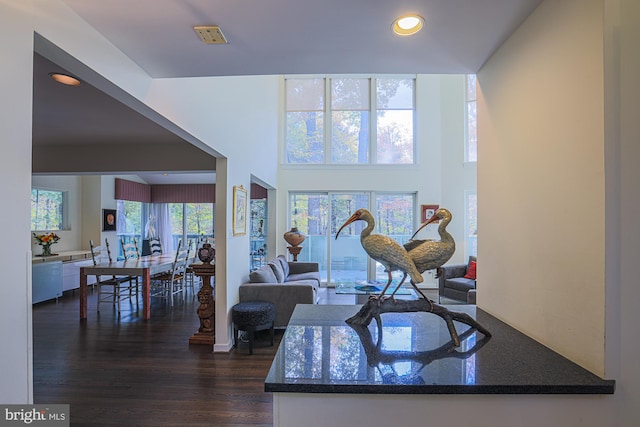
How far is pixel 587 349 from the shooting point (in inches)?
43.4

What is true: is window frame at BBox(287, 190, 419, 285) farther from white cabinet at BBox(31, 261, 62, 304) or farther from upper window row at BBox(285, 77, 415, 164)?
white cabinet at BBox(31, 261, 62, 304)

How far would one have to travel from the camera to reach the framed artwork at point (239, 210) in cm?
366

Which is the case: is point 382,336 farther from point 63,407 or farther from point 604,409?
point 63,407

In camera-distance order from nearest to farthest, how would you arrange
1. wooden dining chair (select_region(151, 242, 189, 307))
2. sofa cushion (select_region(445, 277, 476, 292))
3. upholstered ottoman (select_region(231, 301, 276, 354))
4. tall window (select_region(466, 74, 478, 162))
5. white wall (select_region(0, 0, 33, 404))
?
white wall (select_region(0, 0, 33, 404))
upholstered ottoman (select_region(231, 301, 276, 354))
sofa cushion (select_region(445, 277, 476, 292))
wooden dining chair (select_region(151, 242, 189, 307))
tall window (select_region(466, 74, 478, 162))

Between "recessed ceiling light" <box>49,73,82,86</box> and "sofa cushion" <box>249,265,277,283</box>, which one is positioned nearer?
"recessed ceiling light" <box>49,73,82,86</box>

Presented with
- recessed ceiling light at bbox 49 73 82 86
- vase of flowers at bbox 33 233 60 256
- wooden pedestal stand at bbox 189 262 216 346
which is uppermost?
recessed ceiling light at bbox 49 73 82 86

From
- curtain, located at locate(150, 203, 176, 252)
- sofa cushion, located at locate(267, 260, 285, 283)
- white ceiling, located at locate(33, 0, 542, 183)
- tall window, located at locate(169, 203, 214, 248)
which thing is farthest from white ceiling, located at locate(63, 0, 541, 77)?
curtain, located at locate(150, 203, 176, 252)

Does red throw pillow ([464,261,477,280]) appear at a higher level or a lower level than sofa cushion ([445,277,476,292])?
higher

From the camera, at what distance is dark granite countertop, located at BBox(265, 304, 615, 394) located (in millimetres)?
1017

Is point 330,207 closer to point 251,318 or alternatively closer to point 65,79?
point 251,318

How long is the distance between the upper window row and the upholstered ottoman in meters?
3.99

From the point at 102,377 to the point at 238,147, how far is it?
270 centimetres

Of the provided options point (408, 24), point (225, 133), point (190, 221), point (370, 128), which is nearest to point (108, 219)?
point (190, 221)
